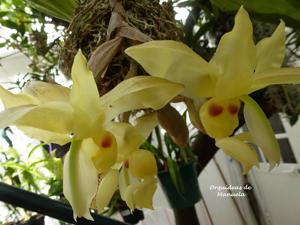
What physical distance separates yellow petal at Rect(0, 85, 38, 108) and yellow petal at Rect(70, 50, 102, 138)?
1.2 inches

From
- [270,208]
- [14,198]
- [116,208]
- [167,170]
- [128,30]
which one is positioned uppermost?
[128,30]

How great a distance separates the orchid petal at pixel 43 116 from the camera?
168 mm

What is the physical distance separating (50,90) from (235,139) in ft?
0.38

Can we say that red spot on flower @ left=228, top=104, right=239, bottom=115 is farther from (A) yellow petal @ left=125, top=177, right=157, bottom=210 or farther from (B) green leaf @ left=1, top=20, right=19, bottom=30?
(B) green leaf @ left=1, top=20, right=19, bottom=30

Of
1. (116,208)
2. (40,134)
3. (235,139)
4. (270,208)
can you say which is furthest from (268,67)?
(270,208)

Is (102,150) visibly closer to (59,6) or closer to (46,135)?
(46,135)

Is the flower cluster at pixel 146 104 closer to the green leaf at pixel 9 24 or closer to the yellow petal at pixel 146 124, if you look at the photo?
the yellow petal at pixel 146 124

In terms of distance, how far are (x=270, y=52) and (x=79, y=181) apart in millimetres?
134

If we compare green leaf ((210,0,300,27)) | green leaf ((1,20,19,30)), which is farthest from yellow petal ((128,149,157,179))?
green leaf ((1,20,19,30))

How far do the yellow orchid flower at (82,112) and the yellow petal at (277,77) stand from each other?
0.17 feet

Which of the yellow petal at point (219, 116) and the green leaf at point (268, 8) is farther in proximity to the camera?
the green leaf at point (268, 8)

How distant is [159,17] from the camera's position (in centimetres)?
33

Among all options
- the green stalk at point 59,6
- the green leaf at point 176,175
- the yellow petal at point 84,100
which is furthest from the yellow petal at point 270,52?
the green leaf at point 176,175

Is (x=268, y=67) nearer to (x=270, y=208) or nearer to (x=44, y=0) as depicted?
(x=44, y=0)
